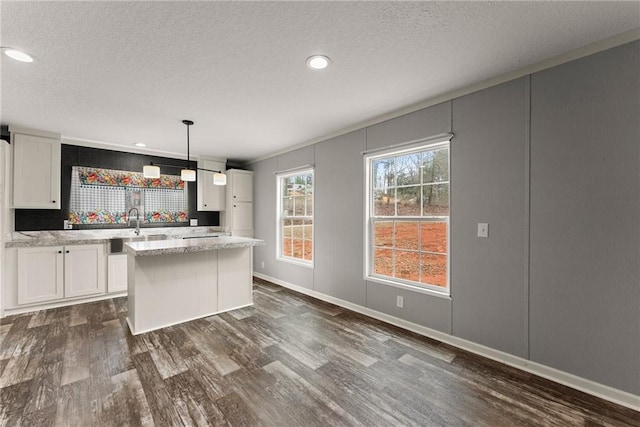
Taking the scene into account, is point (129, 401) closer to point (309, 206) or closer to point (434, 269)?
point (434, 269)

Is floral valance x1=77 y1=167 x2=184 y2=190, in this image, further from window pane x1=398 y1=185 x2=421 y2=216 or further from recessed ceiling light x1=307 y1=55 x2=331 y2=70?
window pane x1=398 y1=185 x2=421 y2=216

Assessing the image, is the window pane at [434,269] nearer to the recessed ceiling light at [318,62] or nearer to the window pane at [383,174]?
the window pane at [383,174]

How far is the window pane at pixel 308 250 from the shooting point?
4.41 metres

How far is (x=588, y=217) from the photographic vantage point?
1.94m

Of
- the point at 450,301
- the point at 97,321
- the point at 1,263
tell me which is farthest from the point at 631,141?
the point at 1,263

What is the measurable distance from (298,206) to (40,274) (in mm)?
3570

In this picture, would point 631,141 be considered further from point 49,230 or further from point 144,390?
point 49,230

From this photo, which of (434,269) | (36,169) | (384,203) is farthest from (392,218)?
(36,169)

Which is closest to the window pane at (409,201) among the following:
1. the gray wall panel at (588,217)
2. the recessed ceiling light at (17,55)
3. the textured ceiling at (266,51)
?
the textured ceiling at (266,51)

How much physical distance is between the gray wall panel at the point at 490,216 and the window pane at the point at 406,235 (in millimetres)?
434

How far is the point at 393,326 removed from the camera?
3.07 meters

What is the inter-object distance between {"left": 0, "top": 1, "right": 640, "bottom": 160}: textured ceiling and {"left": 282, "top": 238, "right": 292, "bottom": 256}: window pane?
2340 millimetres

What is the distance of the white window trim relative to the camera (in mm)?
2715

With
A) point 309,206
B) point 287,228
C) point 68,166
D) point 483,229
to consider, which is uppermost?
point 68,166
